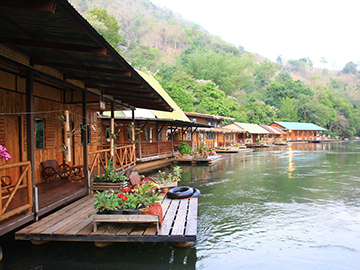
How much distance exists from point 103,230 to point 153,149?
12986 mm

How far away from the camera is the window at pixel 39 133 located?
27.9 ft

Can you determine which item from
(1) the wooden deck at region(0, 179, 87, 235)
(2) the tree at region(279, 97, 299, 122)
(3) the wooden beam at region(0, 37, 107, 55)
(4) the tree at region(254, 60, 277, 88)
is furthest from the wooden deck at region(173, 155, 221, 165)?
(4) the tree at region(254, 60, 277, 88)

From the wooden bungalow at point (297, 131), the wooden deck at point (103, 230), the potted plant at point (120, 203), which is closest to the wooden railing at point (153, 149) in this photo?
the wooden deck at point (103, 230)

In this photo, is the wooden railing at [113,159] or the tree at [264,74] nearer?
the wooden railing at [113,159]

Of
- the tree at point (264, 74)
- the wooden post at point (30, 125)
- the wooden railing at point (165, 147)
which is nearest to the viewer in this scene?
the wooden post at point (30, 125)

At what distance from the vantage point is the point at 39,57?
5.81m

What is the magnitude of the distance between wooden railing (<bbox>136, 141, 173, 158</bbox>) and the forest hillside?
1909 cm

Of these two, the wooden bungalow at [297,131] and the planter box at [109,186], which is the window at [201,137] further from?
the wooden bungalow at [297,131]

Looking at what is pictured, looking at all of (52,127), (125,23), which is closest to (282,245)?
(52,127)

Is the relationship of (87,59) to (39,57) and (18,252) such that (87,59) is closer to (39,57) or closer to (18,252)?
(39,57)

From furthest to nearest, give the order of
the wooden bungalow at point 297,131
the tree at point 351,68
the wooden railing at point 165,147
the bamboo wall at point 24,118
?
1. the tree at point 351,68
2. the wooden bungalow at point 297,131
3. the wooden railing at point 165,147
4. the bamboo wall at point 24,118

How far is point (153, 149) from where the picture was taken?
58.9 ft

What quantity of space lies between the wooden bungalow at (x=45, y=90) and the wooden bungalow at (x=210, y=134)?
19.0m

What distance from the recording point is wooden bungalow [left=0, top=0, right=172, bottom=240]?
3.99 meters
